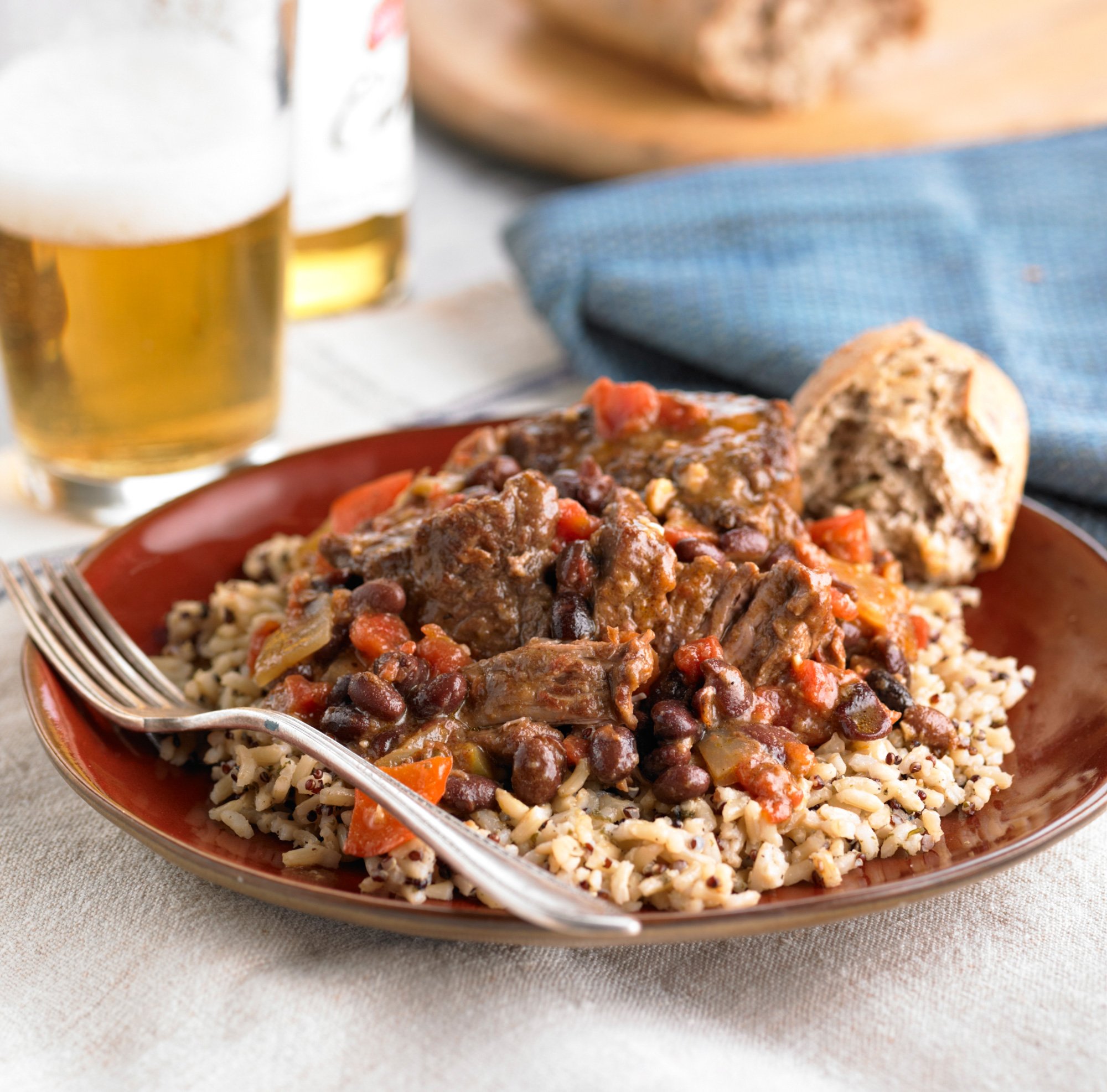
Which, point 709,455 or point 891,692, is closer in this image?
point 891,692

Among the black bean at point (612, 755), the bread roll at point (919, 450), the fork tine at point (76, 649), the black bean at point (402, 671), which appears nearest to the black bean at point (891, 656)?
the bread roll at point (919, 450)

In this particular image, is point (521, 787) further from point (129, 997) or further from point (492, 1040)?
point (129, 997)

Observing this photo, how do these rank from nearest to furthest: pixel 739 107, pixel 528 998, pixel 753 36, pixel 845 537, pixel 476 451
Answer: pixel 528 998, pixel 845 537, pixel 476 451, pixel 753 36, pixel 739 107

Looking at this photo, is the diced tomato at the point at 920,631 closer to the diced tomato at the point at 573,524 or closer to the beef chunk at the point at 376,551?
the diced tomato at the point at 573,524

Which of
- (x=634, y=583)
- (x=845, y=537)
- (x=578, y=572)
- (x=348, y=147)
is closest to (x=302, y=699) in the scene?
(x=578, y=572)

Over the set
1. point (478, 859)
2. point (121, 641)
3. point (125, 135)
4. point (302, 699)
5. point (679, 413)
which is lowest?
point (121, 641)

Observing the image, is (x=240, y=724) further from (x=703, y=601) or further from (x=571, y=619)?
(x=703, y=601)
